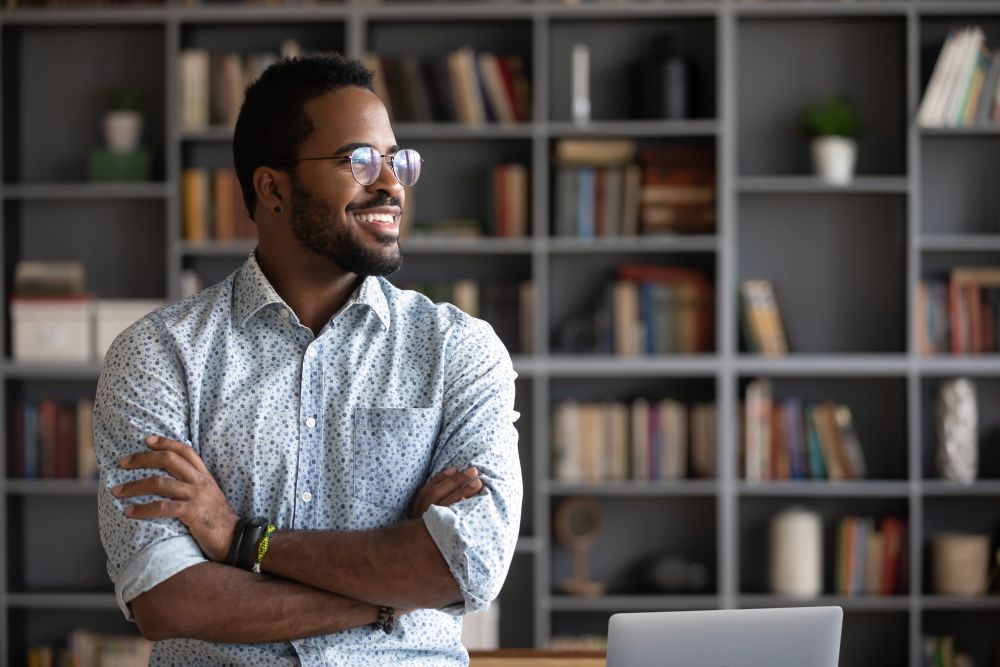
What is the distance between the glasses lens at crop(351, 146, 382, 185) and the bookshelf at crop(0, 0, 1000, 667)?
2139 mm

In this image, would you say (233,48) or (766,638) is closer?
(766,638)

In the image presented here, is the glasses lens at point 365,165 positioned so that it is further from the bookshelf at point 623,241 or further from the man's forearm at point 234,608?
the bookshelf at point 623,241

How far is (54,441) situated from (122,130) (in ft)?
3.60

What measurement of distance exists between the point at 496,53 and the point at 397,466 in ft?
8.86

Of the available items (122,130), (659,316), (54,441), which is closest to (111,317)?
(54,441)

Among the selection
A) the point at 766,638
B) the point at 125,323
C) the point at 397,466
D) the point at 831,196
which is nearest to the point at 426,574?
the point at 397,466

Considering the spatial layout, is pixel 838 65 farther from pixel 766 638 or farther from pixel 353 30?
pixel 766 638

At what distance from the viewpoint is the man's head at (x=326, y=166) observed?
182 centimetres

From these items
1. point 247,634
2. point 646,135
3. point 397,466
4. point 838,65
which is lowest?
point 247,634

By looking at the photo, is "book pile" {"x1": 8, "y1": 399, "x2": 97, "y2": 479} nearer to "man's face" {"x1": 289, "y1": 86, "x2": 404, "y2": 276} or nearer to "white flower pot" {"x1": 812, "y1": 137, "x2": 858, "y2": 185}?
"man's face" {"x1": 289, "y1": 86, "x2": 404, "y2": 276}

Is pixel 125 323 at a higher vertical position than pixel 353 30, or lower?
lower

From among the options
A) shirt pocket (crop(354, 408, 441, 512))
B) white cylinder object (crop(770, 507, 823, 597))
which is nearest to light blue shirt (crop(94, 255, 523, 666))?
shirt pocket (crop(354, 408, 441, 512))

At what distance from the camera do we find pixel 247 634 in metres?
1.65

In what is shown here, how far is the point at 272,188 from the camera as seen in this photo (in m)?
1.89
